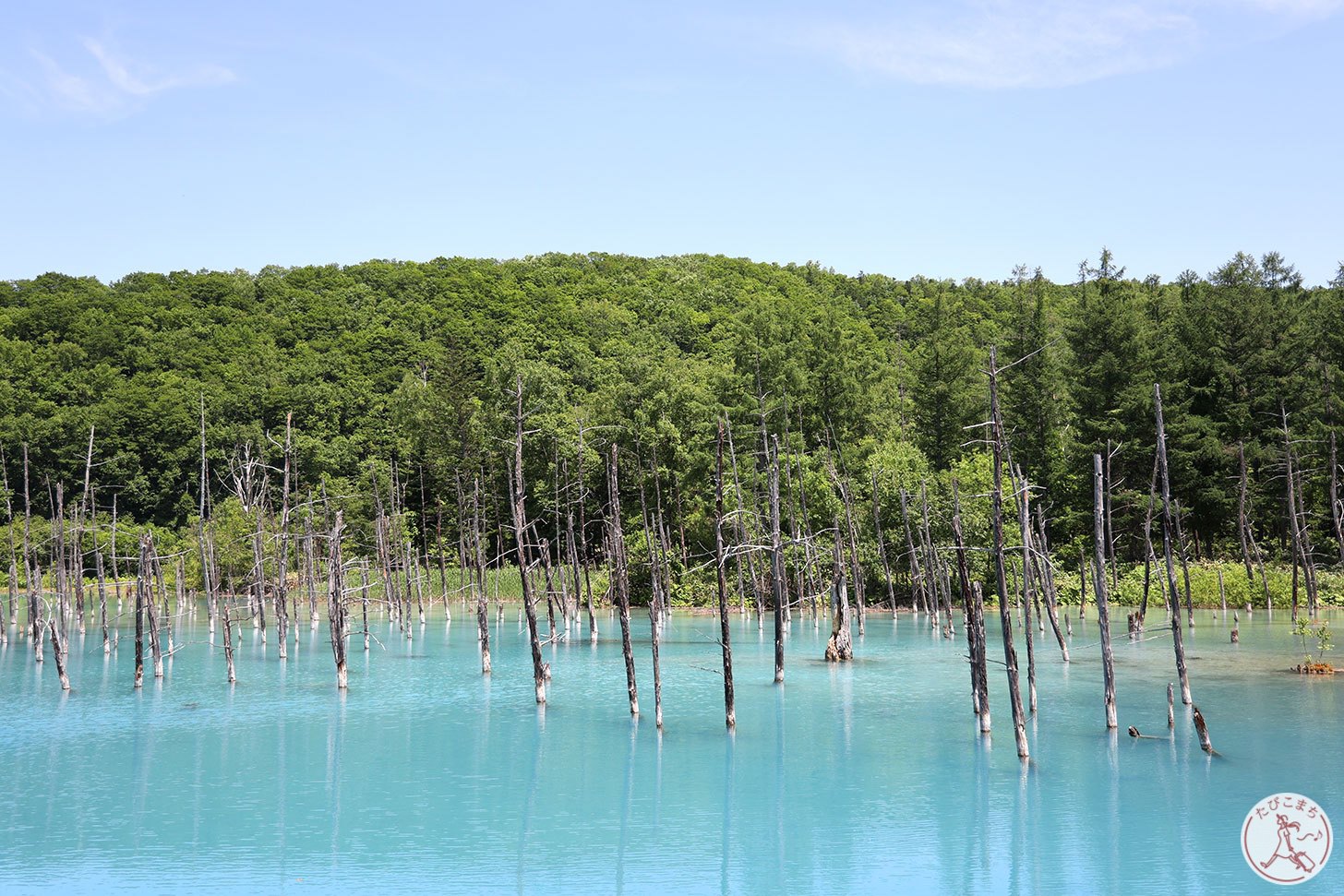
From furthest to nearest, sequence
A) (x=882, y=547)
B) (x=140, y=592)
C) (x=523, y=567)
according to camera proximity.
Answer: (x=882, y=547) → (x=140, y=592) → (x=523, y=567)

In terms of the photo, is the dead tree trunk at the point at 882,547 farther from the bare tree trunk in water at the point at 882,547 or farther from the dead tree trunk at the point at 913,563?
the dead tree trunk at the point at 913,563

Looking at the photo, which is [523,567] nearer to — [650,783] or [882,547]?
[650,783]

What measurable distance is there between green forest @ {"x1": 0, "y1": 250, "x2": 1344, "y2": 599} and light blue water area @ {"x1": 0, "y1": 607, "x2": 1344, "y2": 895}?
17.4 metres

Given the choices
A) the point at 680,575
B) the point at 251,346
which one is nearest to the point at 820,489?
the point at 680,575

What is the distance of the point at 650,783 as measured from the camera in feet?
75.9

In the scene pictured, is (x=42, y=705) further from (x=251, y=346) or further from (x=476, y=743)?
(x=251, y=346)

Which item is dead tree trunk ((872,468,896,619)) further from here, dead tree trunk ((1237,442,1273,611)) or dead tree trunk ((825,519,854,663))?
dead tree trunk ((1237,442,1273,611))

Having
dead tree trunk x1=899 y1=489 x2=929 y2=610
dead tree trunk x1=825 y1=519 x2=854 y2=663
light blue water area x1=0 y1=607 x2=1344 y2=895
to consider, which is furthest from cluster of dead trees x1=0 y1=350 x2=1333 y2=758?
light blue water area x1=0 y1=607 x2=1344 y2=895

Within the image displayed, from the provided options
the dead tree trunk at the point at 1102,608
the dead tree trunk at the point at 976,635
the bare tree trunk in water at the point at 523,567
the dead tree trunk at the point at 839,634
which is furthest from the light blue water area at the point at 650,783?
the dead tree trunk at the point at 839,634

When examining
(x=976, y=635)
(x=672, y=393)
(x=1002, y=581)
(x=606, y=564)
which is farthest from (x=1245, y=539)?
(x=1002, y=581)

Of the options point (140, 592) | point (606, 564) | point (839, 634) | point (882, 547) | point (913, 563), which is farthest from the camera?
point (606, 564)

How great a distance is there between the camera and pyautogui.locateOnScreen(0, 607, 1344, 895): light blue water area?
17.9 m

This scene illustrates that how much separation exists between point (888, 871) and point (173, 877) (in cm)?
1088

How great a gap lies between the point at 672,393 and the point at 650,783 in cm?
4471
